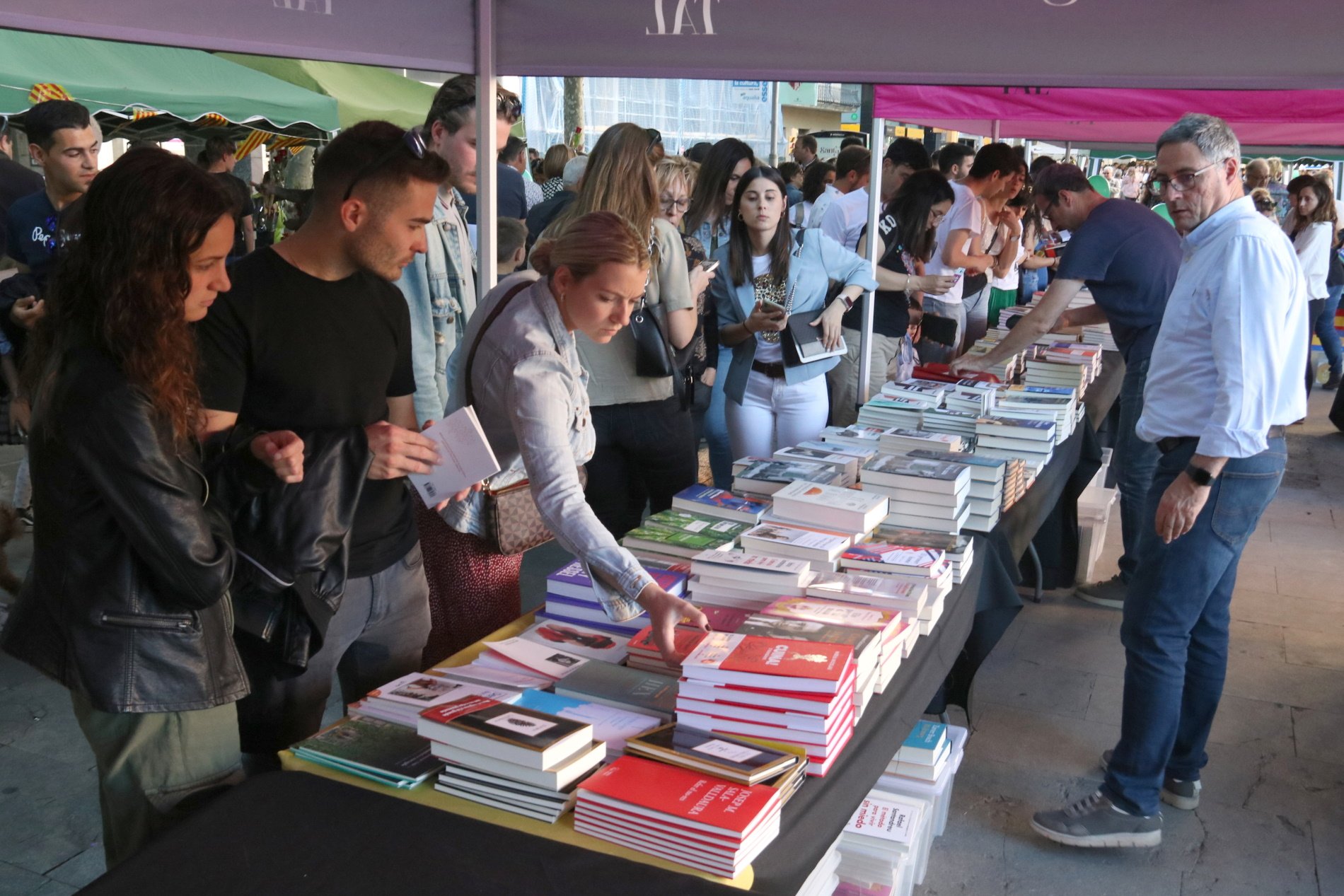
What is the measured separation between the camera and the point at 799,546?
7.27ft

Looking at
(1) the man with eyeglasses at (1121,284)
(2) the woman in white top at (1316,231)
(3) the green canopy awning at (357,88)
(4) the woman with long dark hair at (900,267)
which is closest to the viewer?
(1) the man with eyeglasses at (1121,284)

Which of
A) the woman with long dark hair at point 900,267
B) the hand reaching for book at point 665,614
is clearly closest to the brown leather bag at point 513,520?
the hand reaching for book at point 665,614

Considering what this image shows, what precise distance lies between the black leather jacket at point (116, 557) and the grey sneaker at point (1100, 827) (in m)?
2.02

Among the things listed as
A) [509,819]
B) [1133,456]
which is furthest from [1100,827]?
[509,819]

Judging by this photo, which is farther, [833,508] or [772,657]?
[833,508]

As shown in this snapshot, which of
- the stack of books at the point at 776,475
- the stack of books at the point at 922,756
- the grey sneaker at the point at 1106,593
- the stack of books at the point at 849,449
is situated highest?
the stack of books at the point at 849,449

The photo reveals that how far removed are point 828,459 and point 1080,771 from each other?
1153 mm

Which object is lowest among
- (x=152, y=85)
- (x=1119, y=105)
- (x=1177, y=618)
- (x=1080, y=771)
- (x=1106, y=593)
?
(x=1080, y=771)

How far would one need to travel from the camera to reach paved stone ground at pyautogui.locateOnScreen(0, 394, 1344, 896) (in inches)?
101

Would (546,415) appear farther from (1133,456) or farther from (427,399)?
(1133,456)

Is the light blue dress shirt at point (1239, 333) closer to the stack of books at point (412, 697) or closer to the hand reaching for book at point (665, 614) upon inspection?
the hand reaching for book at point (665, 614)

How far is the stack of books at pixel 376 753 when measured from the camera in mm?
1497

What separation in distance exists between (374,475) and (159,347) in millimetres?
477

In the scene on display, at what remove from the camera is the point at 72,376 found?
1.35 m
